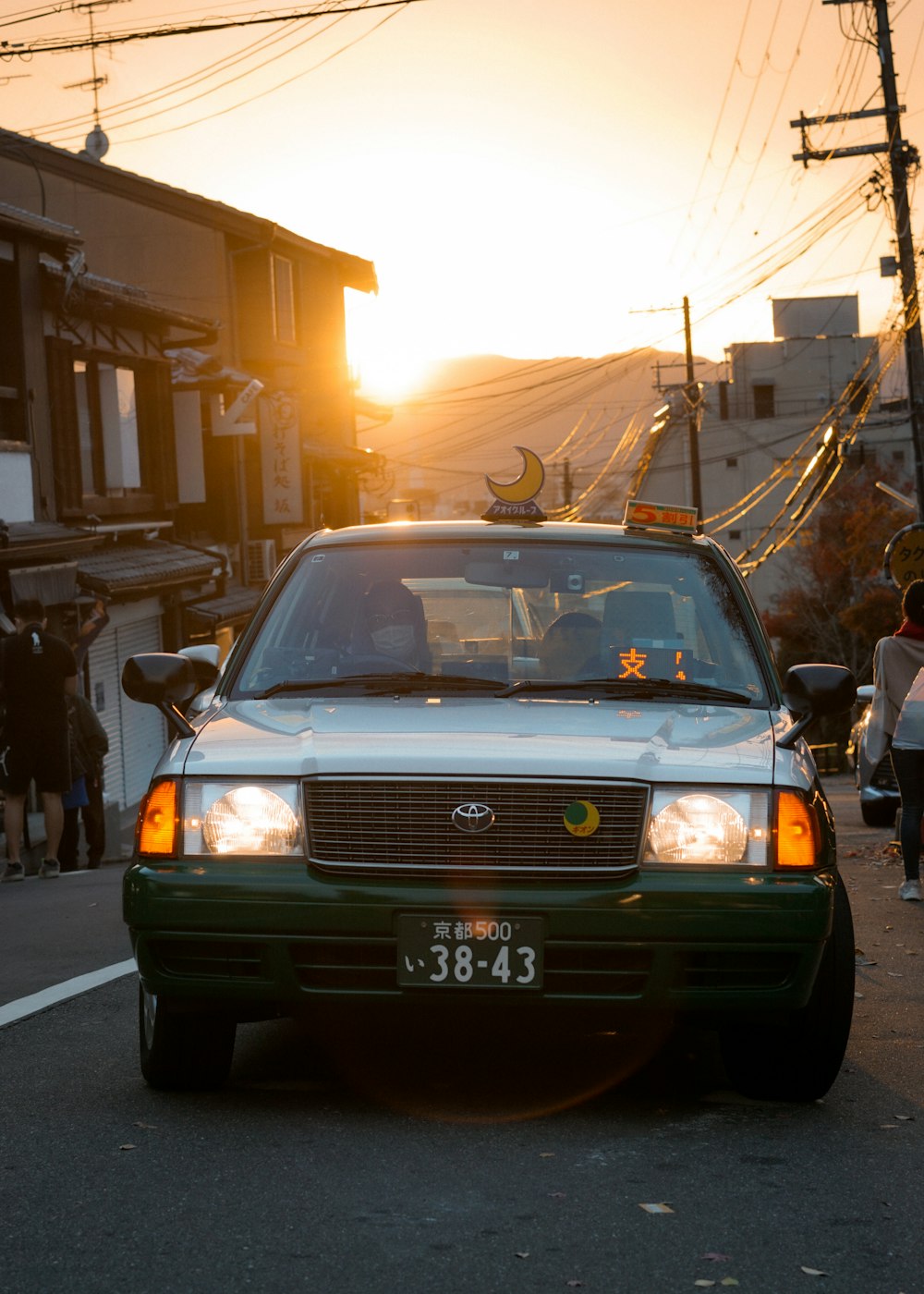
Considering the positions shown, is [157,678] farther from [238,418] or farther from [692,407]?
[692,407]

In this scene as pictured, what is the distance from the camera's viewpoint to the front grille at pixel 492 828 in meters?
4.59

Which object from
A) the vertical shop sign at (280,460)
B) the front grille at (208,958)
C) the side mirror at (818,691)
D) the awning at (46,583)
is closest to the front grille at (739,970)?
the side mirror at (818,691)

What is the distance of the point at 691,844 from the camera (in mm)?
4637

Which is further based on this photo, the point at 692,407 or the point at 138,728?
the point at 692,407

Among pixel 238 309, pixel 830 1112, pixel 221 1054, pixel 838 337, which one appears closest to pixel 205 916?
pixel 221 1054

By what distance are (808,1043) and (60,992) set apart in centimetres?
347

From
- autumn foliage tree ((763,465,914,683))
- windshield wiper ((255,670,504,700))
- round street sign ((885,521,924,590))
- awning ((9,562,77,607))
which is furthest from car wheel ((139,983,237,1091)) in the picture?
autumn foliage tree ((763,465,914,683))

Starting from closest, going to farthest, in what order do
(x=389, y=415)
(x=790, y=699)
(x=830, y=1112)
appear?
(x=830, y=1112), (x=790, y=699), (x=389, y=415)

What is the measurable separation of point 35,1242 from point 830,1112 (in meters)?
2.36

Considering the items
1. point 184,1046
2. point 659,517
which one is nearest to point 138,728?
point 659,517

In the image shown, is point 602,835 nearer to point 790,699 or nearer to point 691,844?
point 691,844

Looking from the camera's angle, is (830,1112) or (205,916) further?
(830,1112)

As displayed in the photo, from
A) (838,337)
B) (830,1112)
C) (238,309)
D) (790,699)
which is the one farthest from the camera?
(838,337)

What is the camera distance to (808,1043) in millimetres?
4938
